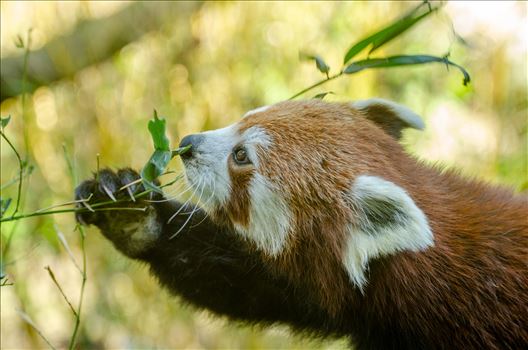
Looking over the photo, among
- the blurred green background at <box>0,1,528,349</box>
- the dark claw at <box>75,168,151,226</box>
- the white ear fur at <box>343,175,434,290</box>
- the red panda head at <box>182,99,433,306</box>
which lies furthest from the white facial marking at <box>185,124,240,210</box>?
the blurred green background at <box>0,1,528,349</box>

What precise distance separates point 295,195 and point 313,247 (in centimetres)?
19

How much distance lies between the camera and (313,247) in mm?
2424

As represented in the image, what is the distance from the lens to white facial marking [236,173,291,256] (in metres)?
2.48

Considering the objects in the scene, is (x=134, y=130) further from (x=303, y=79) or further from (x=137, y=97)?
(x=303, y=79)

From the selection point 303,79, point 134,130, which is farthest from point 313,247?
point 303,79

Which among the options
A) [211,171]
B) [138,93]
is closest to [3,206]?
[211,171]

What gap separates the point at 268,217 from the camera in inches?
Answer: 98.6

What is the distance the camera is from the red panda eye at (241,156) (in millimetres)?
2570

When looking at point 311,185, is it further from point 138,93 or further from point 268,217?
point 138,93

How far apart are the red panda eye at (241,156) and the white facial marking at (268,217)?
0.08 metres

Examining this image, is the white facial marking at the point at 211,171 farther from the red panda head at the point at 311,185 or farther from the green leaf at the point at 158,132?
the green leaf at the point at 158,132

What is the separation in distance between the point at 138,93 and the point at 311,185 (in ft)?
9.99

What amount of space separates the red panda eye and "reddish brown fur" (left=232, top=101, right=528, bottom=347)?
7 cm

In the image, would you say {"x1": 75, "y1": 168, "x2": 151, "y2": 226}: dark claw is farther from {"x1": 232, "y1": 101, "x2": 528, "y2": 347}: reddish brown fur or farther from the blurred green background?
the blurred green background
